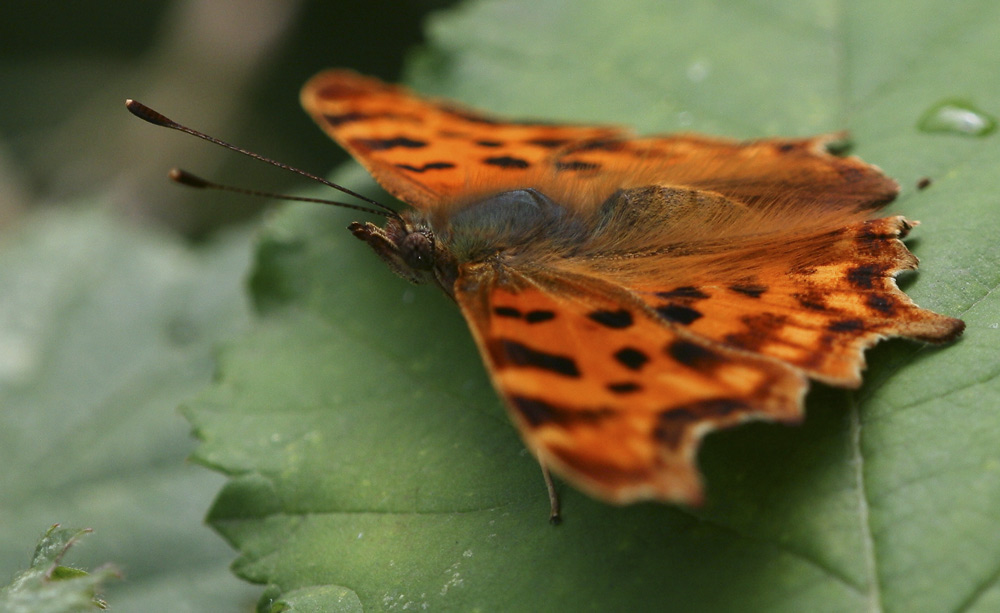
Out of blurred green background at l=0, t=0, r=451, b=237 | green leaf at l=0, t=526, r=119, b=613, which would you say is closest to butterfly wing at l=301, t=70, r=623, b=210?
green leaf at l=0, t=526, r=119, b=613

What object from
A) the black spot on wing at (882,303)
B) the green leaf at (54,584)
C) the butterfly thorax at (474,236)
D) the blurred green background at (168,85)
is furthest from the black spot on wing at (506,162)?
the blurred green background at (168,85)

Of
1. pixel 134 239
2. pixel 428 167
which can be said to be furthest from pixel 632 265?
pixel 134 239

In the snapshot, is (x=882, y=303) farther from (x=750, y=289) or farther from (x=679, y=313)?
(x=679, y=313)

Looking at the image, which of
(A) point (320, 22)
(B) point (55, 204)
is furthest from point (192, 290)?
(A) point (320, 22)

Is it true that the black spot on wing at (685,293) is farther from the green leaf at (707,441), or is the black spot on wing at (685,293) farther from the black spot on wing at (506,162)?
the black spot on wing at (506,162)

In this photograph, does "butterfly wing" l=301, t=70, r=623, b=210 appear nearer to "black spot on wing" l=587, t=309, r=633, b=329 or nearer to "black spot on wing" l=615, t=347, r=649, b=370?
"black spot on wing" l=587, t=309, r=633, b=329
